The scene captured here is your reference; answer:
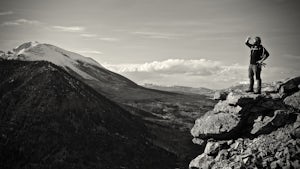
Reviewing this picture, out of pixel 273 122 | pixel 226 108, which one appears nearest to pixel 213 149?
pixel 226 108

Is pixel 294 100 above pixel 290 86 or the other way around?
the other way around

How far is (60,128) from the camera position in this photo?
110 meters

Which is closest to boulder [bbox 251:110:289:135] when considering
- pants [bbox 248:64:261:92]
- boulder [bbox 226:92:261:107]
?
boulder [bbox 226:92:261:107]

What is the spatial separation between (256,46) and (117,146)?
306 feet

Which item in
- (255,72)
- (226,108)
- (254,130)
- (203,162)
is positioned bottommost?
(203,162)

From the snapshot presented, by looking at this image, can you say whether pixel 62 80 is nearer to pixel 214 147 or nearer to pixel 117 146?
pixel 117 146

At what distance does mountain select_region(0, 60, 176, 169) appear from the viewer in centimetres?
9550

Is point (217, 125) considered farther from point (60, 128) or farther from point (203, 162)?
point (60, 128)

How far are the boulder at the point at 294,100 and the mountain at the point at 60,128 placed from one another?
80.7 metres

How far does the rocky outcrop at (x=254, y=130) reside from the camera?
22.0 m

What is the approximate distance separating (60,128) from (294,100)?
99.5 meters

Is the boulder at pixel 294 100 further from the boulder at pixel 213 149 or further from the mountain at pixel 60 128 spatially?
the mountain at pixel 60 128

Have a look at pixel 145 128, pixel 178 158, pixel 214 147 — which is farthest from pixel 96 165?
pixel 214 147

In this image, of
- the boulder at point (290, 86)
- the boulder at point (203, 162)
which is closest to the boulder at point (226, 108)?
the boulder at point (203, 162)
